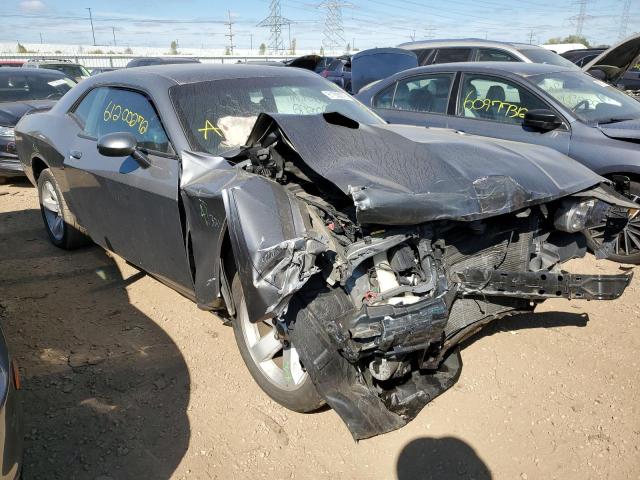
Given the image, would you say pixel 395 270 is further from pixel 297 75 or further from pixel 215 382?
pixel 297 75

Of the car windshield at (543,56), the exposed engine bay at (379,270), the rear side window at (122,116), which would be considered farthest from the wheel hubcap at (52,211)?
the car windshield at (543,56)

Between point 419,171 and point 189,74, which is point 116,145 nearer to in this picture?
point 189,74

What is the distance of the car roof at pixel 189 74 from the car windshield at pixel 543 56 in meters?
5.13

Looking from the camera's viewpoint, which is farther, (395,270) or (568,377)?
(568,377)

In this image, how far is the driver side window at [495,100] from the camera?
16.1ft

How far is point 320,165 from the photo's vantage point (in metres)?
2.32

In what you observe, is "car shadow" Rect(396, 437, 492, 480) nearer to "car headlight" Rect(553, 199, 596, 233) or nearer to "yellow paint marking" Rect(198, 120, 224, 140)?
"car headlight" Rect(553, 199, 596, 233)

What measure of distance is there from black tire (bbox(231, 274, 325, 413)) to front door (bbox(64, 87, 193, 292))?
432 millimetres

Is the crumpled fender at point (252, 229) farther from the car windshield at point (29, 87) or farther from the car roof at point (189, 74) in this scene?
the car windshield at point (29, 87)

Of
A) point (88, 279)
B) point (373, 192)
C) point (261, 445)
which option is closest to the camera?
point (373, 192)

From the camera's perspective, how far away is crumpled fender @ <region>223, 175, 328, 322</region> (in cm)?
200

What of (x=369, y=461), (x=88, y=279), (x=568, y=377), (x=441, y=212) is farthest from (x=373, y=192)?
(x=88, y=279)

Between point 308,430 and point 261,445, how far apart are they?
9.9 inches

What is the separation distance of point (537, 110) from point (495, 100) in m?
0.61
